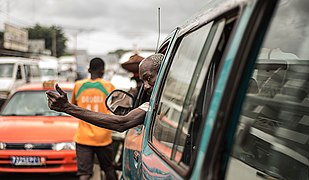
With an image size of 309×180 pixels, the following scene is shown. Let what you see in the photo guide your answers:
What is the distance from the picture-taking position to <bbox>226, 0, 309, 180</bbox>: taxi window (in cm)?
287

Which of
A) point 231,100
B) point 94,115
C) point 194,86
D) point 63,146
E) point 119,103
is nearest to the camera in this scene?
point 231,100

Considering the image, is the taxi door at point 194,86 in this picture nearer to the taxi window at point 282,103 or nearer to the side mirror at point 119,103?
the taxi window at point 282,103

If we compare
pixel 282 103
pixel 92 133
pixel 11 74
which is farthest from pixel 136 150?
pixel 11 74

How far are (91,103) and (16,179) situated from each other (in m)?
2.20

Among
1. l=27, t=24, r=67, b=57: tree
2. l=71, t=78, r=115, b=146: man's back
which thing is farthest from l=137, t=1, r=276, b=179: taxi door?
l=27, t=24, r=67, b=57: tree

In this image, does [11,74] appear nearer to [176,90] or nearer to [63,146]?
[63,146]

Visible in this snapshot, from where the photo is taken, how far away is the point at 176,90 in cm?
232

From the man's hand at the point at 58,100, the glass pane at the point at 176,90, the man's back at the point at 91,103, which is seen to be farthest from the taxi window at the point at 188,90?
the man's back at the point at 91,103

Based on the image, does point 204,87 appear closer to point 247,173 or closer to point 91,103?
point 247,173

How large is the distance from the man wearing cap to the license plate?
1.29m

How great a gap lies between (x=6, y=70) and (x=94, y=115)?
1743 centimetres

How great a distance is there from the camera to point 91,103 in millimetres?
5301

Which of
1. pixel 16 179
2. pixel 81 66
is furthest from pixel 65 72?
pixel 16 179

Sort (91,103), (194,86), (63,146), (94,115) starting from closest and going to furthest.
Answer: (194,86)
(94,115)
(91,103)
(63,146)
